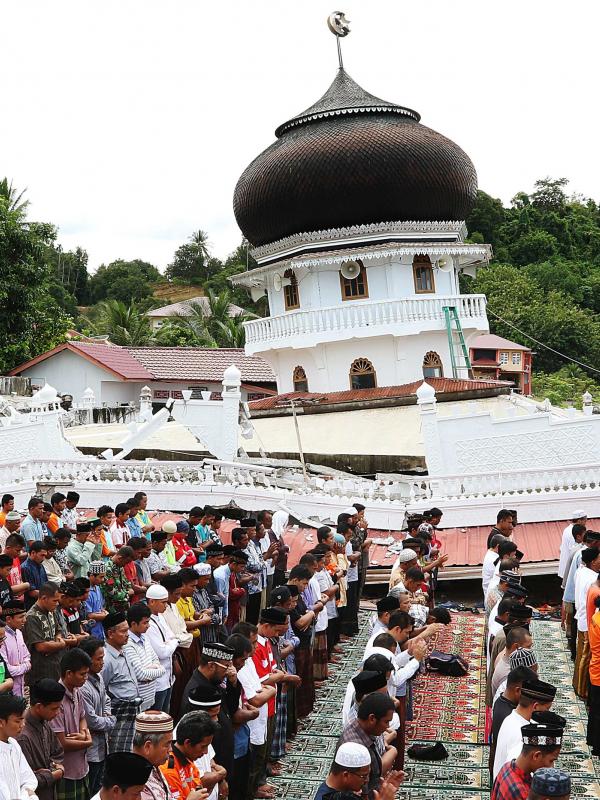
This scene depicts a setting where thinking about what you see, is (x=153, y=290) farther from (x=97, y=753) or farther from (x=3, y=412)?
(x=97, y=753)

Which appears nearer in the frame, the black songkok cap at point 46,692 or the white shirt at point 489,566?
the black songkok cap at point 46,692

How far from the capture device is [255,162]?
23281 millimetres

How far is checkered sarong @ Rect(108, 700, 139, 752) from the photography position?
5.20 m

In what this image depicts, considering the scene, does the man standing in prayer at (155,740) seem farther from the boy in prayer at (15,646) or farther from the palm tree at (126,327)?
the palm tree at (126,327)

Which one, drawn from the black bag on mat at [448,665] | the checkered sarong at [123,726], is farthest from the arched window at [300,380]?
the checkered sarong at [123,726]

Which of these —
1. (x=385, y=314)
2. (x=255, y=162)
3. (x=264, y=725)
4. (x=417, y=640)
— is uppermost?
(x=255, y=162)

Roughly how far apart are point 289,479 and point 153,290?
179 ft

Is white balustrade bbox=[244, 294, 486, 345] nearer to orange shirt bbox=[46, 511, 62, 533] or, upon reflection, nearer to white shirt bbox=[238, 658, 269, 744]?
orange shirt bbox=[46, 511, 62, 533]

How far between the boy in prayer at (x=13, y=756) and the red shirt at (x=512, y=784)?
2.22 meters

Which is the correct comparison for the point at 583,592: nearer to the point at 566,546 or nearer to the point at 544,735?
the point at 566,546

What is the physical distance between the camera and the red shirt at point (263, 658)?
236 inches

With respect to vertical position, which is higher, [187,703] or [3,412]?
[3,412]

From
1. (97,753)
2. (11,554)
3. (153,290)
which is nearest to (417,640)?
(97,753)

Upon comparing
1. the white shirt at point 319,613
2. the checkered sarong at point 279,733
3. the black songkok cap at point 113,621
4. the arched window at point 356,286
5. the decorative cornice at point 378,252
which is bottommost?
the checkered sarong at point 279,733
